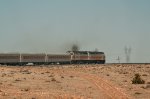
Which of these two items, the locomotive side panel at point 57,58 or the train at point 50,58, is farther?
the locomotive side panel at point 57,58

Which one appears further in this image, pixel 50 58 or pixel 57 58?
pixel 57 58

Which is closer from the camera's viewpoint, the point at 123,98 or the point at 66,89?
the point at 123,98

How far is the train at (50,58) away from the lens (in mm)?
82256

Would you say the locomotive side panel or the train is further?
the locomotive side panel

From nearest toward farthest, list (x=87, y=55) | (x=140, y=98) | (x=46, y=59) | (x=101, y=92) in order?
(x=140, y=98) → (x=101, y=92) → (x=46, y=59) → (x=87, y=55)

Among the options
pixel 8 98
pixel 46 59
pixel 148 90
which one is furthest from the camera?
pixel 46 59

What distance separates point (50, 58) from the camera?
93.2m

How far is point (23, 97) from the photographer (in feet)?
95.1

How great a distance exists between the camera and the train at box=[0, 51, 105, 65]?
82.3m

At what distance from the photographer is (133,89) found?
36500mm

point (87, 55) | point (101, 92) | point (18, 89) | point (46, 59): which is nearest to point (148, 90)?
point (101, 92)

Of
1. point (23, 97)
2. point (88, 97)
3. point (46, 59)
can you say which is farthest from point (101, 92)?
point (46, 59)

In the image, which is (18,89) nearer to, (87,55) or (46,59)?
(46,59)

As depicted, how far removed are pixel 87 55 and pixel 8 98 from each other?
75.4 m
